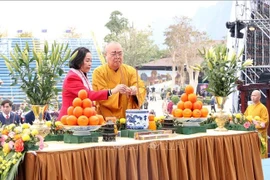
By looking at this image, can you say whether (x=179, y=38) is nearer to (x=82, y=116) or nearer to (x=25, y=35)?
(x=25, y=35)

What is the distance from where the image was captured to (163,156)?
9.49ft

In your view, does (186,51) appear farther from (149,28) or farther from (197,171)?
(197,171)

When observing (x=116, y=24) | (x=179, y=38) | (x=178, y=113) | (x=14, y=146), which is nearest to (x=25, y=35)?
(x=116, y=24)

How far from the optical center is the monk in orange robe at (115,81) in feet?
11.5

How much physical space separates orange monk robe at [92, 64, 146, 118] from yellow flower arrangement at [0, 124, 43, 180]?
110 cm

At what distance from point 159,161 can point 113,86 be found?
0.91 metres

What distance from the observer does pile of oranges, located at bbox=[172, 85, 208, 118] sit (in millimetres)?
3283

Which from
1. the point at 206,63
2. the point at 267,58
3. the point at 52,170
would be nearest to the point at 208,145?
the point at 206,63

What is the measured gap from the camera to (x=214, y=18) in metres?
80.1

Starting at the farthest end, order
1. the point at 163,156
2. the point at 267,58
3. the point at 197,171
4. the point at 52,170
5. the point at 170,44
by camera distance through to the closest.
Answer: the point at 170,44, the point at 267,58, the point at 197,171, the point at 163,156, the point at 52,170

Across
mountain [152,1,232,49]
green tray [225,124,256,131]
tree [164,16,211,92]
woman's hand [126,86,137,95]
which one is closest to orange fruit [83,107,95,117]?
woman's hand [126,86,137,95]

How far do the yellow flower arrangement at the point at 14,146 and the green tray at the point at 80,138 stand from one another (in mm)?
286

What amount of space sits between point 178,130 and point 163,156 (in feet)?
1.45

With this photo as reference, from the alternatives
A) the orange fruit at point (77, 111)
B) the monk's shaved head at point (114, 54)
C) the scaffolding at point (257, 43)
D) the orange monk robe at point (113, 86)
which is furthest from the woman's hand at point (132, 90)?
the scaffolding at point (257, 43)
